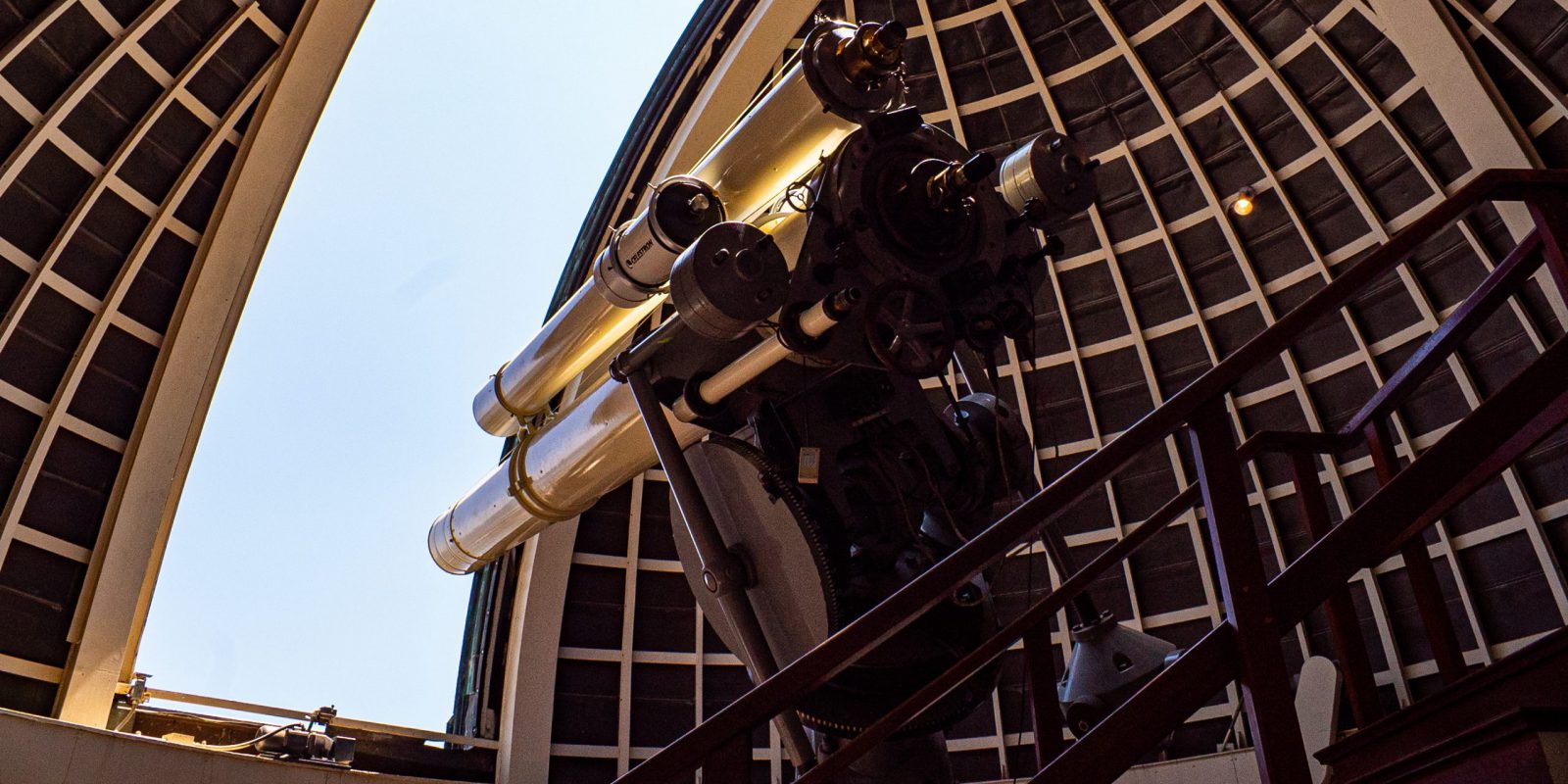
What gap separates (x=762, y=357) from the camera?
6.45 m

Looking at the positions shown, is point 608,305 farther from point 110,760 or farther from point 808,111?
→ point 110,760

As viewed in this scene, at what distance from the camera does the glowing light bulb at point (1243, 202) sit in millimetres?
14234

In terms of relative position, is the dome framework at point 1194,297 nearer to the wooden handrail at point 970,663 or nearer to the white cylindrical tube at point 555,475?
the white cylindrical tube at point 555,475

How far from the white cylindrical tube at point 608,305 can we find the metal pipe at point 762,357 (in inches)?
34.1

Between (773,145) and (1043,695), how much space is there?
4.11m

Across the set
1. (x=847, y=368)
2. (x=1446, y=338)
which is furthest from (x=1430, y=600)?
(x=847, y=368)

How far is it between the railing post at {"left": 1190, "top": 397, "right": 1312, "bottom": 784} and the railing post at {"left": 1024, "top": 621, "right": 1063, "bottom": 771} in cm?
69

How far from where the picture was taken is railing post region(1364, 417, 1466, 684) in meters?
3.62

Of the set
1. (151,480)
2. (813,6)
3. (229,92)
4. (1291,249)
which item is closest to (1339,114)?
(1291,249)

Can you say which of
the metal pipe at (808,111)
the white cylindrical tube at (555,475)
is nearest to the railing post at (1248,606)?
the metal pipe at (808,111)

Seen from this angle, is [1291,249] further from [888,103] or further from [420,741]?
[420,741]

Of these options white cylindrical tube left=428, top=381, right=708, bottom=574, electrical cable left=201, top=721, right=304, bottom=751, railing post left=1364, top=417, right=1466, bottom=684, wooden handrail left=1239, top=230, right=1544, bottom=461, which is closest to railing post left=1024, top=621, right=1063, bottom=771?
wooden handrail left=1239, top=230, right=1544, bottom=461

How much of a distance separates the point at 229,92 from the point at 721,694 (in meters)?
10.7

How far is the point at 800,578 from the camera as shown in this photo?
6.05 meters
